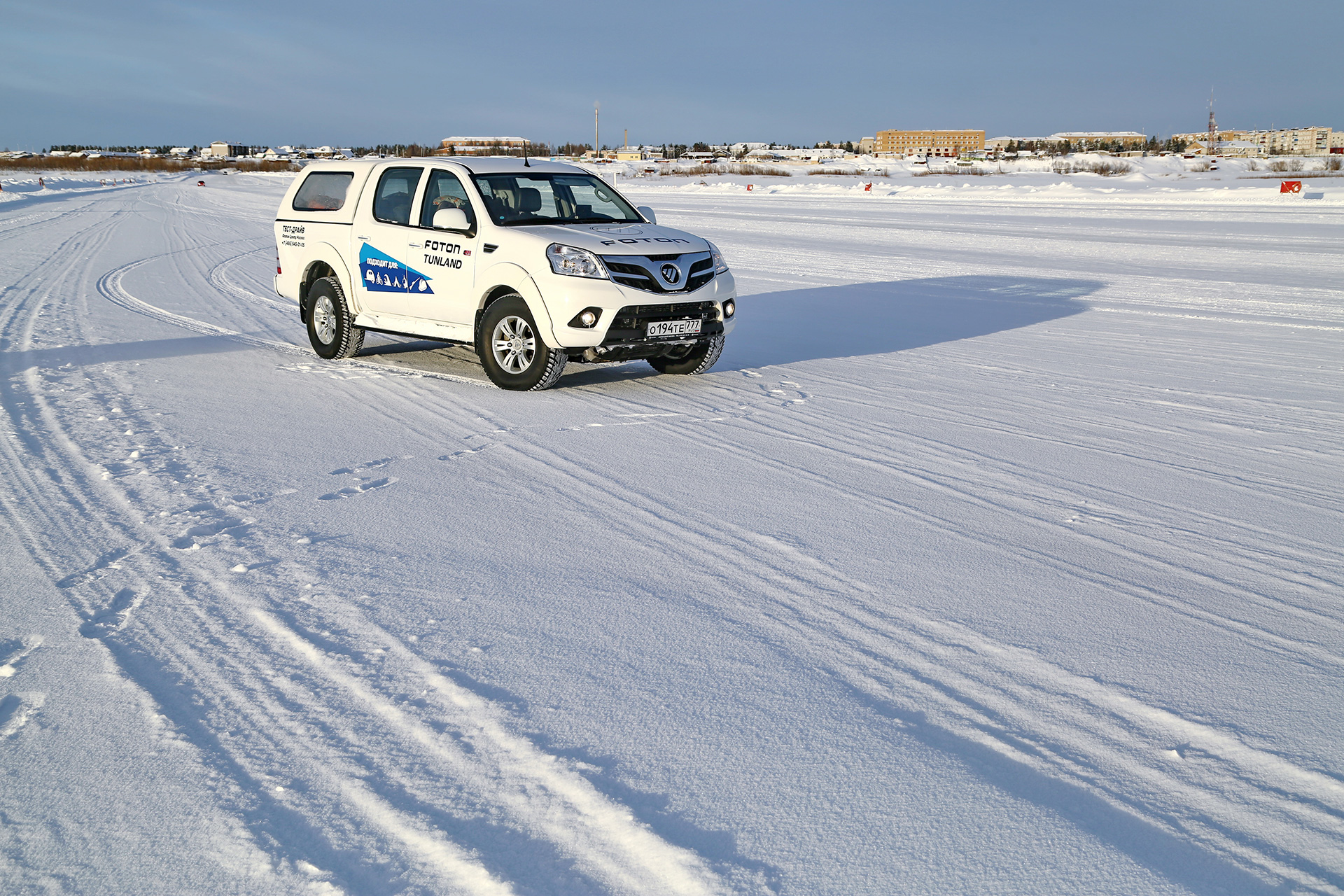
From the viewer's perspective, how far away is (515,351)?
29.2ft

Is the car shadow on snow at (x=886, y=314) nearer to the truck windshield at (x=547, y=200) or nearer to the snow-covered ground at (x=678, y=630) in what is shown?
the snow-covered ground at (x=678, y=630)

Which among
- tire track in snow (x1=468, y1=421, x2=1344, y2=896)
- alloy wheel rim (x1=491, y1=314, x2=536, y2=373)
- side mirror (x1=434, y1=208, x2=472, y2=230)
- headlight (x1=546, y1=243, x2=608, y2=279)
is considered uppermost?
side mirror (x1=434, y1=208, x2=472, y2=230)

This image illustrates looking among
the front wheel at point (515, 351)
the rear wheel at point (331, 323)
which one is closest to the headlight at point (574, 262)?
the front wheel at point (515, 351)

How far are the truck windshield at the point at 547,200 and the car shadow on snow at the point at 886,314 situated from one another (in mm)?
1811

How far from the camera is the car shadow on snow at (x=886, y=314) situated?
35.6 ft

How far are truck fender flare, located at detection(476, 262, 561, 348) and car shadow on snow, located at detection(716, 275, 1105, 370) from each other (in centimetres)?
200

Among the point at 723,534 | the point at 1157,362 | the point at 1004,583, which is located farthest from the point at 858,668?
the point at 1157,362

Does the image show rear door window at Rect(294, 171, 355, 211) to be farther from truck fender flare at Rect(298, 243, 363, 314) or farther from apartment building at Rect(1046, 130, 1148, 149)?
apartment building at Rect(1046, 130, 1148, 149)

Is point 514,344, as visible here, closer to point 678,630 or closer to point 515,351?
point 515,351

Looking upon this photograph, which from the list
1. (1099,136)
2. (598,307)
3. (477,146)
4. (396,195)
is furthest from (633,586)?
(1099,136)

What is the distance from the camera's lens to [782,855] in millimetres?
2852

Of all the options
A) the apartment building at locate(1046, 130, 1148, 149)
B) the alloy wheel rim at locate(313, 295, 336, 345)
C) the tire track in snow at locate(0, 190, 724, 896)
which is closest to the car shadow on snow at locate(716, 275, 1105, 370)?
the alloy wheel rim at locate(313, 295, 336, 345)

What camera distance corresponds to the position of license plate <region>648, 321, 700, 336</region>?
8.66m

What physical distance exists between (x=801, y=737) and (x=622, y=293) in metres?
5.50
